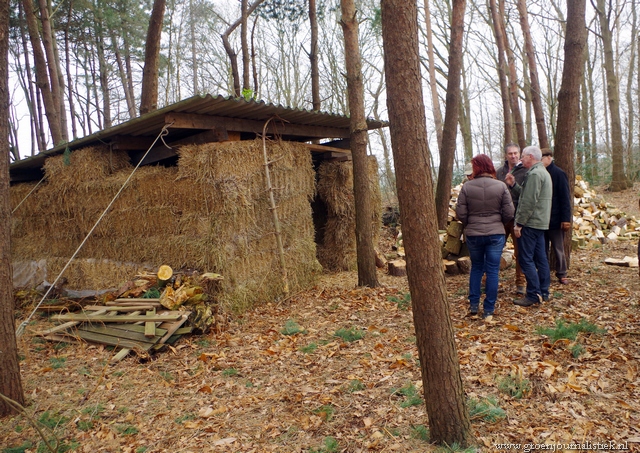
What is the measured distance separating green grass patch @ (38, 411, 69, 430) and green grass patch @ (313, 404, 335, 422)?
2165 mm

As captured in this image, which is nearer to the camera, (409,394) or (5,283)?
(409,394)

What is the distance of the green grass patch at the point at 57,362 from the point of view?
16.5 ft

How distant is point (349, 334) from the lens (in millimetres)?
5305

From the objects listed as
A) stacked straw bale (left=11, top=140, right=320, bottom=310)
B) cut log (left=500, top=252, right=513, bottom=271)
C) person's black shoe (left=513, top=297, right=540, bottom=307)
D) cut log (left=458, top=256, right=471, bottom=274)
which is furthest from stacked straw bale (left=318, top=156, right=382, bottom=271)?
person's black shoe (left=513, top=297, right=540, bottom=307)

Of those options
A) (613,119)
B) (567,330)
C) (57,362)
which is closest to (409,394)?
(567,330)

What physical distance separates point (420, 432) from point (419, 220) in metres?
1.52

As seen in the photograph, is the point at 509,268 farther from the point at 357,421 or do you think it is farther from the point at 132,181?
the point at 132,181

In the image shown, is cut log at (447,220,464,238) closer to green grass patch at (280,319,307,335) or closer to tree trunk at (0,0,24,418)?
green grass patch at (280,319,307,335)

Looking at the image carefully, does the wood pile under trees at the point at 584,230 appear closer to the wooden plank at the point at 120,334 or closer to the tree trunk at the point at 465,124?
the wooden plank at the point at 120,334

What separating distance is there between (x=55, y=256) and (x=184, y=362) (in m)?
5.45

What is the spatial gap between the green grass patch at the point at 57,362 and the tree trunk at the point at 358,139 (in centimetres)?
443

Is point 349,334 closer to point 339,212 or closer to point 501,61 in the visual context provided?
point 339,212

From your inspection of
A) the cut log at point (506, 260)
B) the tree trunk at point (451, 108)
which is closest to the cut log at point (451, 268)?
the cut log at point (506, 260)

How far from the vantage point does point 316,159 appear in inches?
378
